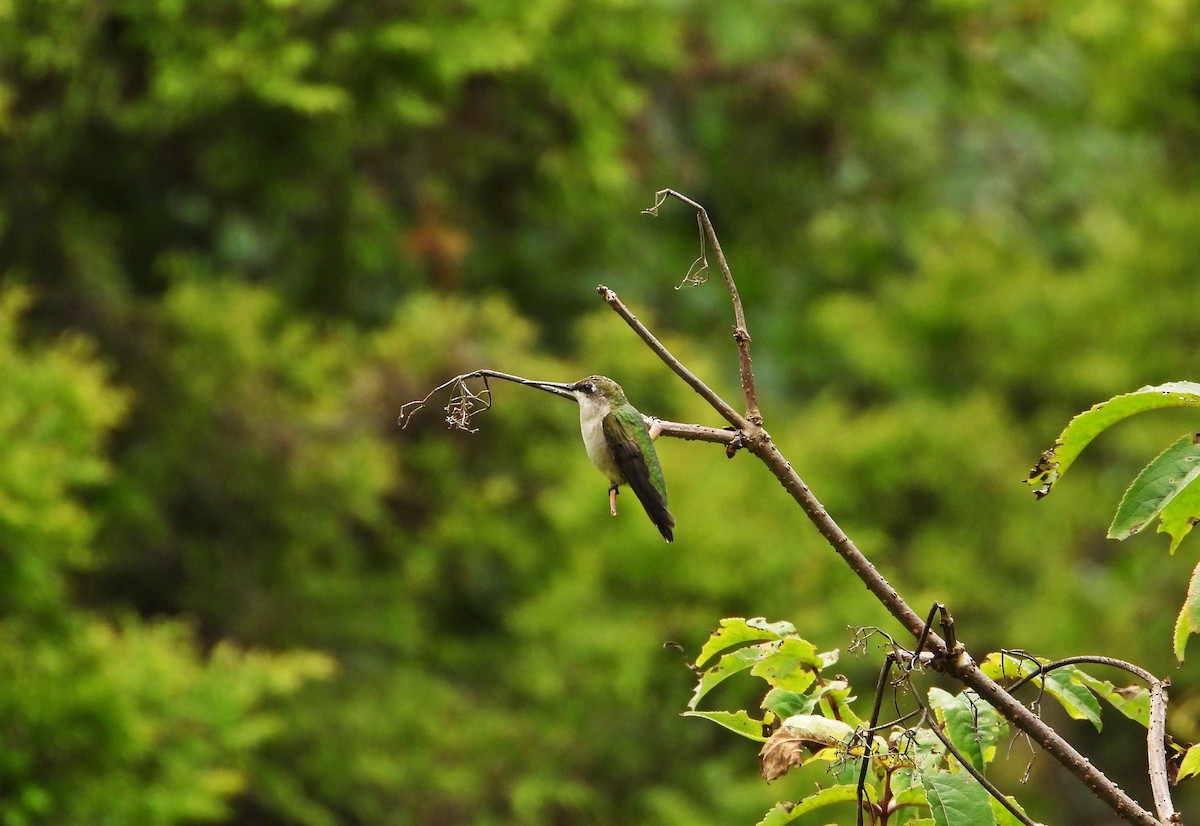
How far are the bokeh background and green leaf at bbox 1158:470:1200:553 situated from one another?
18.4 feet

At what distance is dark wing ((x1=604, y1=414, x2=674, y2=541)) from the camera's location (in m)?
2.57

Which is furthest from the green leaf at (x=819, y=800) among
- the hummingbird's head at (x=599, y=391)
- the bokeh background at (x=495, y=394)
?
the bokeh background at (x=495, y=394)

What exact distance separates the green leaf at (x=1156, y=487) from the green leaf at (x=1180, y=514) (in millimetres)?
53

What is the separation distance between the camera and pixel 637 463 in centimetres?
267

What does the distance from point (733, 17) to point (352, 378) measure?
17.4 feet

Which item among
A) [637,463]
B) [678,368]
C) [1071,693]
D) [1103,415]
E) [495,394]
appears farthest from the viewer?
[495,394]

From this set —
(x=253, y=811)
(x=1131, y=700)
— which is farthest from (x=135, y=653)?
(x=1131, y=700)

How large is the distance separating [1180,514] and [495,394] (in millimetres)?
9532

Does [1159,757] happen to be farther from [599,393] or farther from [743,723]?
[599,393]

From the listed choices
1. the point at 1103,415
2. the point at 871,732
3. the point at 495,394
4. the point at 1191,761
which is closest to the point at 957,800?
the point at 871,732

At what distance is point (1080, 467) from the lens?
48.2ft

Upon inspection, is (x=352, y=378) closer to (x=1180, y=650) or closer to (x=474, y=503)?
(x=474, y=503)

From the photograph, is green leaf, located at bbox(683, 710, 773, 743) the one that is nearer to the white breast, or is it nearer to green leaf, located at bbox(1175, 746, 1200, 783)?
green leaf, located at bbox(1175, 746, 1200, 783)

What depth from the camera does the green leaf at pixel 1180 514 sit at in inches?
70.8
